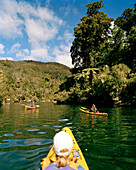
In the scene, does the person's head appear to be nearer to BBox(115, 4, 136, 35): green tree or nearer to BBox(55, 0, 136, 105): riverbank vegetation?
BBox(55, 0, 136, 105): riverbank vegetation

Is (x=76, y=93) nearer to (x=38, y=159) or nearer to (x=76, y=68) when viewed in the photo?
(x=76, y=68)

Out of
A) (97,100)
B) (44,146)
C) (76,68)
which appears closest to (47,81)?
(76,68)

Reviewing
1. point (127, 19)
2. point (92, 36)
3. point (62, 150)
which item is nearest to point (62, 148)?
point (62, 150)

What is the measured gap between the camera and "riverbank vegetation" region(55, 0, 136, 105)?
1014 inches

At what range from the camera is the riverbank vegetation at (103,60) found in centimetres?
2577

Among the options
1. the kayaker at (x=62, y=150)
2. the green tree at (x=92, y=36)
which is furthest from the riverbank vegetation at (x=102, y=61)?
the kayaker at (x=62, y=150)

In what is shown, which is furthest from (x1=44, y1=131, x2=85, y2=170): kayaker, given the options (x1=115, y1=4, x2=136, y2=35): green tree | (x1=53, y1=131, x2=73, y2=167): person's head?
(x1=115, y1=4, x2=136, y2=35): green tree

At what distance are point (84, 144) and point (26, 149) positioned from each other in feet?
7.76

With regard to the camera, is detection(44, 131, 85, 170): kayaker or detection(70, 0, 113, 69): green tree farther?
detection(70, 0, 113, 69): green tree

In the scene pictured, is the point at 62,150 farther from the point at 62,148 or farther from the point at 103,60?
the point at 103,60

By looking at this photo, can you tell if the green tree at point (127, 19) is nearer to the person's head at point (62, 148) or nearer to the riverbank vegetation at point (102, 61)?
the riverbank vegetation at point (102, 61)

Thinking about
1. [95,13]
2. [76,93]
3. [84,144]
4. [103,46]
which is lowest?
[84,144]

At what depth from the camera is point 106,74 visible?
27.2m

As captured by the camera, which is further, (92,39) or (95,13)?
(95,13)
